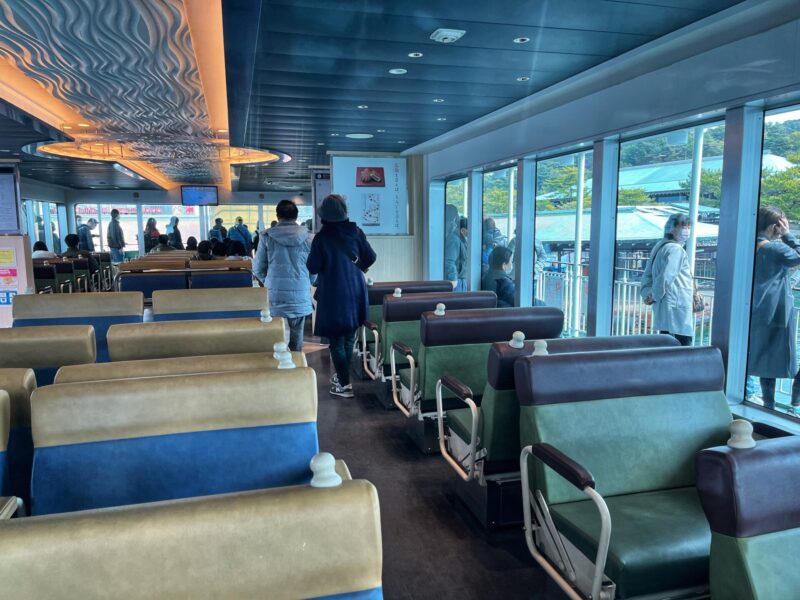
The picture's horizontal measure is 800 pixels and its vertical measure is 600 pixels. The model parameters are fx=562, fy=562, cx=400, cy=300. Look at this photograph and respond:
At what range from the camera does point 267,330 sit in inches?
99.3

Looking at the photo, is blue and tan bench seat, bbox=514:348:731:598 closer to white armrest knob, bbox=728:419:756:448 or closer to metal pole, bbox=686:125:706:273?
white armrest knob, bbox=728:419:756:448

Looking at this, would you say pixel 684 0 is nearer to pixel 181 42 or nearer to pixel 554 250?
pixel 181 42

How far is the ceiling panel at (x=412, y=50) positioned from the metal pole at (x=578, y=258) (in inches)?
45.9

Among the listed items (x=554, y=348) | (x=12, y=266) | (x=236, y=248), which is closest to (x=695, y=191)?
(x=554, y=348)

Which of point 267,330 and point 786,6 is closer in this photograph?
point 267,330

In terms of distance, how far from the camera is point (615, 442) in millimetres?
2152

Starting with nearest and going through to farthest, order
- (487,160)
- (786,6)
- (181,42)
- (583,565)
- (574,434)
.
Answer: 1. (583,565)
2. (574,434)
3. (786,6)
4. (181,42)
5. (487,160)

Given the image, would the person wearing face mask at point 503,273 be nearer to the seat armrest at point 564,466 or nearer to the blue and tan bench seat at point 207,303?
the blue and tan bench seat at point 207,303

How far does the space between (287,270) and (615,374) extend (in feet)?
9.54

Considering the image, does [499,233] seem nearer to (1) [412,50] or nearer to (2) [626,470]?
(1) [412,50]

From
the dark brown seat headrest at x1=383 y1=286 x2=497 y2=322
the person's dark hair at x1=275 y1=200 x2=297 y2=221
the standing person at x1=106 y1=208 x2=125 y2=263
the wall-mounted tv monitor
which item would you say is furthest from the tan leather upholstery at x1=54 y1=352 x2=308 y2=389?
the wall-mounted tv monitor

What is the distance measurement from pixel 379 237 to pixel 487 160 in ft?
8.33

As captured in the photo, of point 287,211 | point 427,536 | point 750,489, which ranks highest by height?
point 287,211

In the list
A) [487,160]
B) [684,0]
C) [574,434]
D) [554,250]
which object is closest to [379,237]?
[487,160]
